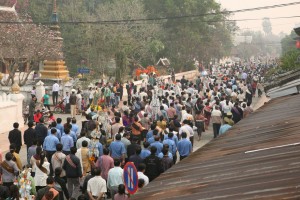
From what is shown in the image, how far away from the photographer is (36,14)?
48562mm

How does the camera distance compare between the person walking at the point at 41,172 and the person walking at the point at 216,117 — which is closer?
the person walking at the point at 41,172

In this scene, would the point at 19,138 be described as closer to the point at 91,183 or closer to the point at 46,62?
the point at 91,183

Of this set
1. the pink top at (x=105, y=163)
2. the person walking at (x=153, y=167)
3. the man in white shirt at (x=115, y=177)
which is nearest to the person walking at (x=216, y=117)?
the person walking at (x=153, y=167)

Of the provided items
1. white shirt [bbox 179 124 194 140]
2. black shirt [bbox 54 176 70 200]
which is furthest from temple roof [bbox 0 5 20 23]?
black shirt [bbox 54 176 70 200]

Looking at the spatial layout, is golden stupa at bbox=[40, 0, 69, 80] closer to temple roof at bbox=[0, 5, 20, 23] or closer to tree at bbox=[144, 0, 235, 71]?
temple roof at bbox=[0, 5, 20, 23]

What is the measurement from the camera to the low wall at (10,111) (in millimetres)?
19858

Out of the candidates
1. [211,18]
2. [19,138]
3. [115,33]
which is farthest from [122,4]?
[19,138]

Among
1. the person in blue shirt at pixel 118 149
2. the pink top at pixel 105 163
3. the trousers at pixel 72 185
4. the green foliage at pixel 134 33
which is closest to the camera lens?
the pink top at pixel 105 163

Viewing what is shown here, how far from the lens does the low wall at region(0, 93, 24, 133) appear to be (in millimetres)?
19858

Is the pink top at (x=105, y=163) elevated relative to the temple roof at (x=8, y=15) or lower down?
lower down

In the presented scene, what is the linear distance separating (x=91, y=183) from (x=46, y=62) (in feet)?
83.5

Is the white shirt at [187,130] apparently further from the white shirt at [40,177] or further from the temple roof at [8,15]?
the temple roof at [8,15]

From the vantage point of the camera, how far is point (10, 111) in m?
20.3

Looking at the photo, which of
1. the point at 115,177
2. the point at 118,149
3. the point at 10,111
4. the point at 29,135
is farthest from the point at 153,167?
the point at 10,111
